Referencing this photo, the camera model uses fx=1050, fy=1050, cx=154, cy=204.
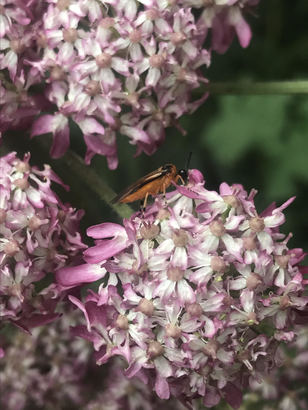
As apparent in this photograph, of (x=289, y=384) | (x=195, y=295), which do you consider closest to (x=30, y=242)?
(x=195, y=295)

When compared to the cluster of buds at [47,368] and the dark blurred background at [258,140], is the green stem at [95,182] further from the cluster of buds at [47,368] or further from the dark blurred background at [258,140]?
the dark blurred background at [258,140]

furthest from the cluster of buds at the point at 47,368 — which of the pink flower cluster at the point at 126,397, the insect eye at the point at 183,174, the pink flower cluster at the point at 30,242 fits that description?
the insect eye at the point at 183,174

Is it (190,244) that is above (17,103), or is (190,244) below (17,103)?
below

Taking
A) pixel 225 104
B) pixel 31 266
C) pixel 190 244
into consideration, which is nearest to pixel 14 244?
pixel 31 266

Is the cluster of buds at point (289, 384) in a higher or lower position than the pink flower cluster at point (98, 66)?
lower

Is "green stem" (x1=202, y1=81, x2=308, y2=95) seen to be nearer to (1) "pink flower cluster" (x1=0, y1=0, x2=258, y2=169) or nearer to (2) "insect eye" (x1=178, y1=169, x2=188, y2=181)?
(1) "pink flower cluster" (x1=0, y1=0, x2=258, y2=169)

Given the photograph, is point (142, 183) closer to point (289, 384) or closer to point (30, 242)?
point (30, 242)

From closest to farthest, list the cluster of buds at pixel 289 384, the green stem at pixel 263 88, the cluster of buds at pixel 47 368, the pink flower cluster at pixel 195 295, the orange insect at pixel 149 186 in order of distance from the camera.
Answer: the pink flower cluster at pixel 195 295
the orange insect at pixel 149 186
the green stem at pixel 263 88
the cluster of buds at pixel 289 384
the cluster of buds at pixel 47 368

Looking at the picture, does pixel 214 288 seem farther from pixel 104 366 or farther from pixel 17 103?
pixel 104 366
